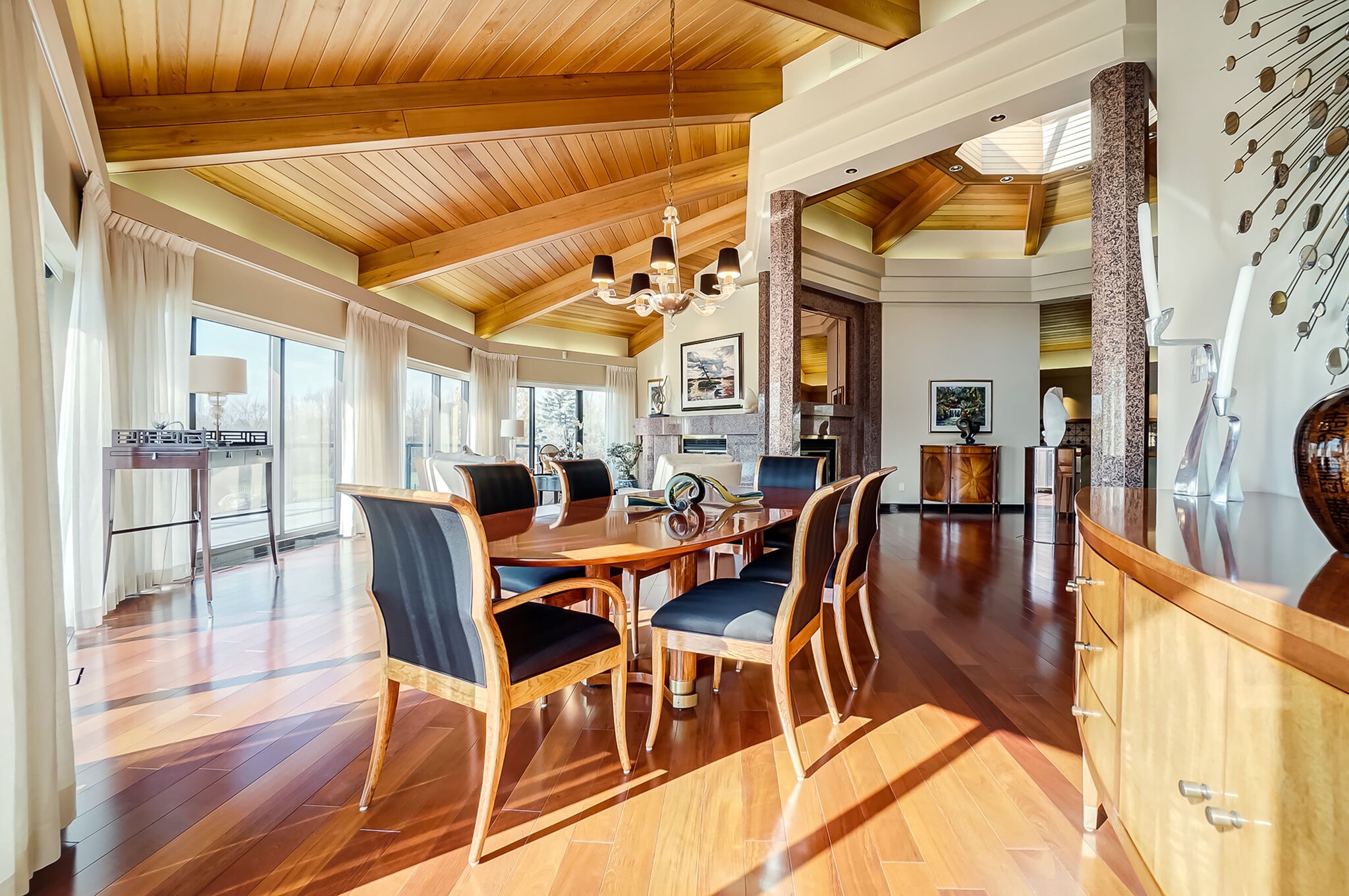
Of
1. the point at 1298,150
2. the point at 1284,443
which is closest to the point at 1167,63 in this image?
the point at 1298,150

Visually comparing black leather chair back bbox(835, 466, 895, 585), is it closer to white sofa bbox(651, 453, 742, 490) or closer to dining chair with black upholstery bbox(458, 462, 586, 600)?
dining chair with black upholstery bbox(458, 462, 586, 600)

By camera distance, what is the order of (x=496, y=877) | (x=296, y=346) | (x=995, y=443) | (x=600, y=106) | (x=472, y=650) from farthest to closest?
(x=995, y=443) → (x=296, y=346) → (x=600, y=106) → (x=472, y=650) → (x=496, y=877)

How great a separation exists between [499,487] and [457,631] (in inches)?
56.7

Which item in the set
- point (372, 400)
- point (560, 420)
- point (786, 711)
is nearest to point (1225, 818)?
point (786, 711)

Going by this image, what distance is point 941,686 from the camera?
2434mm

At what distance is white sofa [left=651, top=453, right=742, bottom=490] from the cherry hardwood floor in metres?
2.51

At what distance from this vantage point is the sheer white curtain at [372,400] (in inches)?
249

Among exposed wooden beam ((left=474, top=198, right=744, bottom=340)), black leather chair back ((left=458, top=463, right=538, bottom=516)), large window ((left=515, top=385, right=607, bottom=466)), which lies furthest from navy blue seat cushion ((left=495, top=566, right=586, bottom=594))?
large window ((left=515, top=385, right=607, bottom=466))

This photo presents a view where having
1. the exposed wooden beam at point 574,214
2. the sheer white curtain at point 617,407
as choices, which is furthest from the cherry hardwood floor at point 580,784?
the sheer white curtain at point 617,407

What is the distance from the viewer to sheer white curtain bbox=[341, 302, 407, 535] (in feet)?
20.7

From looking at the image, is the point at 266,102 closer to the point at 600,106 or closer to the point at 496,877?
the point at 600,106

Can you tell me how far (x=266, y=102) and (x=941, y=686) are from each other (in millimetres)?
4737

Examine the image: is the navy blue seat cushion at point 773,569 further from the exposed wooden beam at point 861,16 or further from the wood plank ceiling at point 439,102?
the wood plank ceiling at point 439,102

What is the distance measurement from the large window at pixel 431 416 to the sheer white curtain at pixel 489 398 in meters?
0.16
